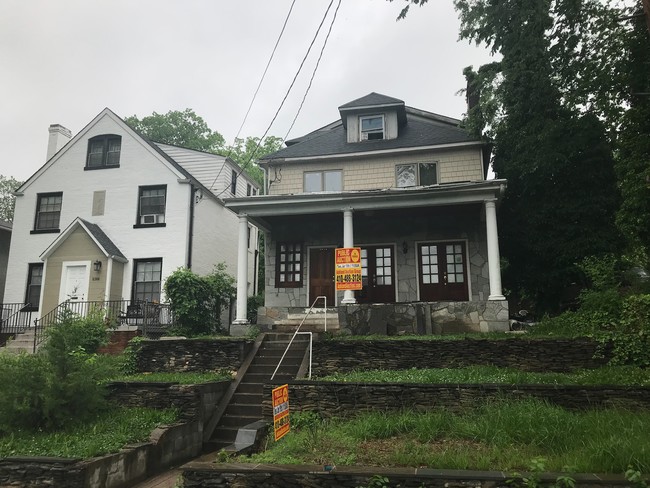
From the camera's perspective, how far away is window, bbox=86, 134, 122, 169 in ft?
59.8

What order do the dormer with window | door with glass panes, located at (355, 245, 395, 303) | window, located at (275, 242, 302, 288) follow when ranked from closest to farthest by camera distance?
door with glass panes, located at (355, 245, 395, 303) → window, located at (275, 242, 302, 288) → the dormer with window

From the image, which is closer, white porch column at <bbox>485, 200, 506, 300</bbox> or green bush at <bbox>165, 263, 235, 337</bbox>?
white porch column at <bbox>485, 200, 506, 300</bbox>

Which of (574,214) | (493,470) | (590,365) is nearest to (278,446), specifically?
(493,470)

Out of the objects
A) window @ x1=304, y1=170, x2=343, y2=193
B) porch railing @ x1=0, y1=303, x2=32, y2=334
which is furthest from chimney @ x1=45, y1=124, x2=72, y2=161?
window @ x1=304, y1=170, x2=343, y2=193

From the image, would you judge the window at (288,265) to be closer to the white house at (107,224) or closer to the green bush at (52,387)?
the white house at (107,224)

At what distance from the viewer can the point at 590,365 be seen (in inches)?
352

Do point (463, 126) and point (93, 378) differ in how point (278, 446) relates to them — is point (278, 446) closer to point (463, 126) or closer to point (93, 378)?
point (93, 378)

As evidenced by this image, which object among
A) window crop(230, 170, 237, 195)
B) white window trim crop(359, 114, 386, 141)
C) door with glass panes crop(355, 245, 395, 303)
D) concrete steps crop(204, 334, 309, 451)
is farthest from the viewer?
window crop(230, 170, 237, 195)

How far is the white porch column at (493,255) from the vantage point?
12.4m

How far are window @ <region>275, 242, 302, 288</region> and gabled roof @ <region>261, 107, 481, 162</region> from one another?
3147 millimetres

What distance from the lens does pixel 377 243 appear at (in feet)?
52.4

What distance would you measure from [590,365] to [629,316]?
4.06 feet

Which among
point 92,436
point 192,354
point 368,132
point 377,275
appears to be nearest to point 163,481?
point 92,436

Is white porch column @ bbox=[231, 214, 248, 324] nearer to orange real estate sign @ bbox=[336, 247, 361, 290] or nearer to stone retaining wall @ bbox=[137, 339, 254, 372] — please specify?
stone retaining wall @ bbox=[137, 339, 254, 372]
